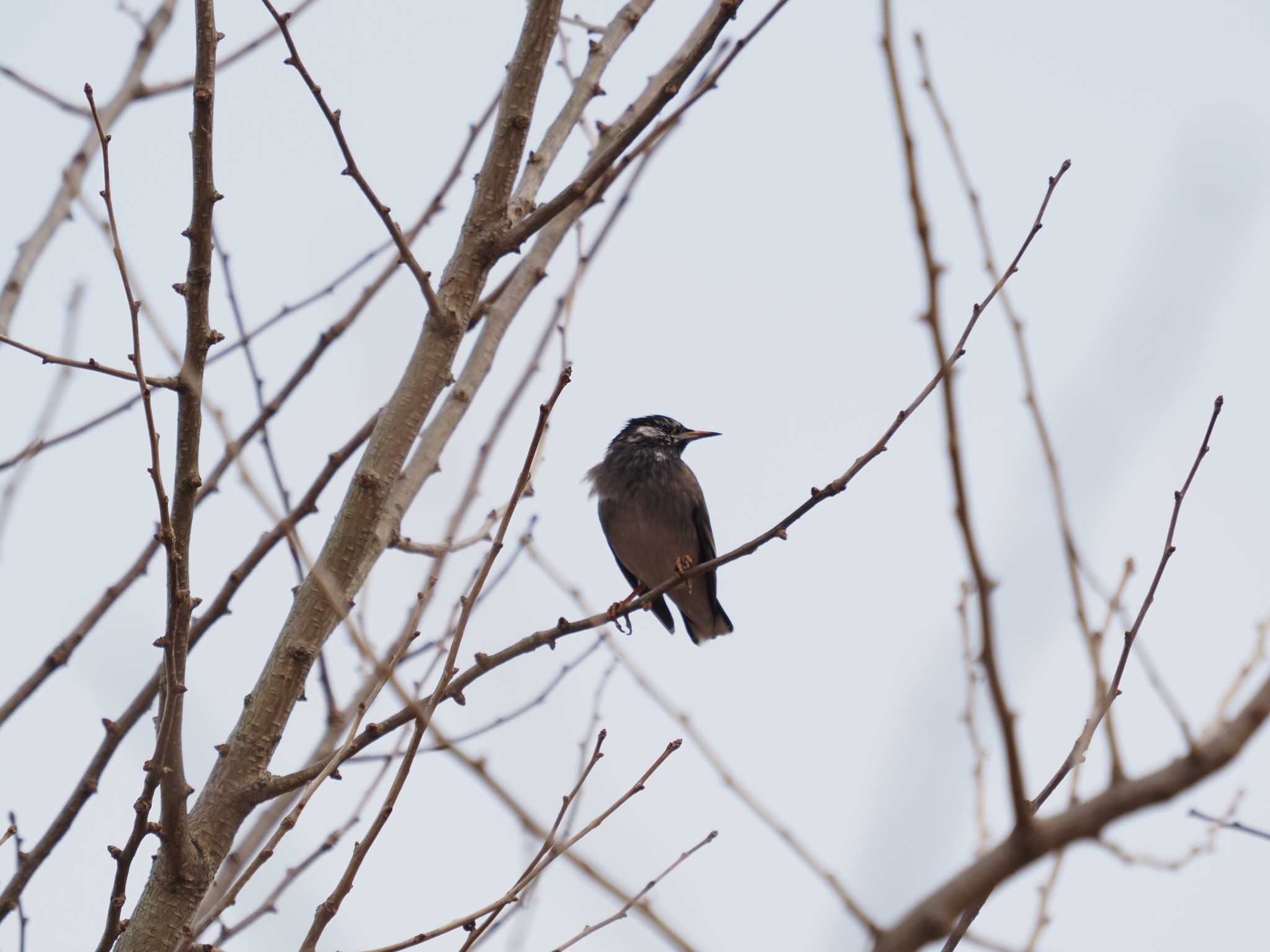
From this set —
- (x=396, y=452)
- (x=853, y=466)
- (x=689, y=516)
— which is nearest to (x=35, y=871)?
(x=396, y=452)

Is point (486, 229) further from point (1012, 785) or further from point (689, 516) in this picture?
point (689, 516)

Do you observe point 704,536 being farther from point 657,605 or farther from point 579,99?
point 579,99

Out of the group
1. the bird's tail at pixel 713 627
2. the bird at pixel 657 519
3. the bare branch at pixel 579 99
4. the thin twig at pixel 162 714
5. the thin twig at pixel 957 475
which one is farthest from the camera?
the bird's tail at pixel 713 627

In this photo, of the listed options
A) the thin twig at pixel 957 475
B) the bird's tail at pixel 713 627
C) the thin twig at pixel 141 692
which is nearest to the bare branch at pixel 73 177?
the thin twig at pixel 141 692

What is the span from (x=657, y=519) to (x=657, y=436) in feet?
2.63

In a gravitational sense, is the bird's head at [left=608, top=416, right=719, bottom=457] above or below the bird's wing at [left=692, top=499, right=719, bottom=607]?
above

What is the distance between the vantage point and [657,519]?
775 cm

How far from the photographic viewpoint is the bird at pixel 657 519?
7773 mm

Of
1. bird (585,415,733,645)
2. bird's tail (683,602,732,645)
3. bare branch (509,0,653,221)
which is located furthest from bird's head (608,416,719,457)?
bare branch (509,0,653,221)

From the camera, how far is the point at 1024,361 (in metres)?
2.50

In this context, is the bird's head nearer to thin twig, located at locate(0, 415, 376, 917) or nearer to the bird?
the bird

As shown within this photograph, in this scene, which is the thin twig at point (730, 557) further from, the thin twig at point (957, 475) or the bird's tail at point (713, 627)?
the bird's tail at point (713, 627)

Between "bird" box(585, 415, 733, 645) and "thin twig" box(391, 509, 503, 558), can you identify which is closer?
"thin twig" box(391, 509, 503, 558)

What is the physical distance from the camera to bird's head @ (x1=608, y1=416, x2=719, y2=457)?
8.24 m
